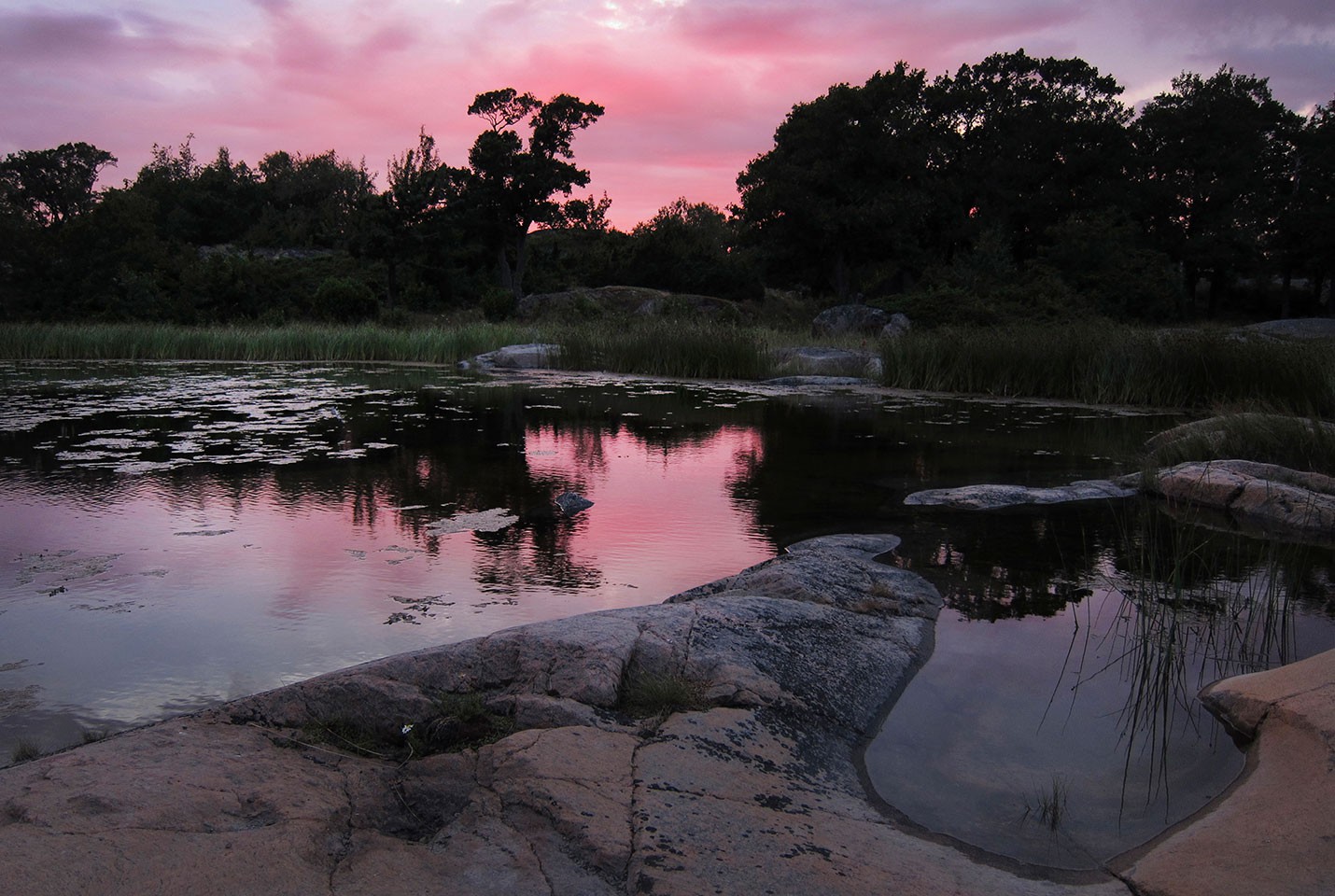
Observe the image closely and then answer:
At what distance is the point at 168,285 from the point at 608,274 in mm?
15752

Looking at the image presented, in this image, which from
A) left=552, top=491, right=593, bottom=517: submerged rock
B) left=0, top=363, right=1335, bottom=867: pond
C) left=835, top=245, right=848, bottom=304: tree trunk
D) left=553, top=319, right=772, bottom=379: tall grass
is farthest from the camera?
left=835, top=245, right=848, bottom=304: tree trunk

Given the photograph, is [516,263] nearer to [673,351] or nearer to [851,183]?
[851,183]

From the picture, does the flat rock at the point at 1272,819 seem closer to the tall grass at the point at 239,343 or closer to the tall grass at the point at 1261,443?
the tall grass at the point at 1261,443

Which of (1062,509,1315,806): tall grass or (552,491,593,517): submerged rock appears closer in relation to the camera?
(1062,509,1315,806): tall grass

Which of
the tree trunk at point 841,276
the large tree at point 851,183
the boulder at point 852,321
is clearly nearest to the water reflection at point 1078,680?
the boulder at point 852,321

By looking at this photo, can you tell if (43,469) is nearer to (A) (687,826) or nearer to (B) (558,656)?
(B) (558,656)

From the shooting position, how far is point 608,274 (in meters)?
37.0

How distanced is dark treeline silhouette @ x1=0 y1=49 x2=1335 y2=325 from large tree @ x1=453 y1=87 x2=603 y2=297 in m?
0.08

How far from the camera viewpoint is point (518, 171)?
1298 inches

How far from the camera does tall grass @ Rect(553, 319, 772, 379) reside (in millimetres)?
16484

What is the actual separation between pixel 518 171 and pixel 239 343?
15.4 m

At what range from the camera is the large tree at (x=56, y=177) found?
3675 centimetres

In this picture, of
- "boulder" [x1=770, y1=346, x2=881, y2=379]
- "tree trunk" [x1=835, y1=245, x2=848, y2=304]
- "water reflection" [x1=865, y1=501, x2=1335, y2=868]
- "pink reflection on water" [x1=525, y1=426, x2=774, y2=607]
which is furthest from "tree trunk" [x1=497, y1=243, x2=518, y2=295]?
"water reflection" [x1=865, y1=501, x2=1335, y2=868]

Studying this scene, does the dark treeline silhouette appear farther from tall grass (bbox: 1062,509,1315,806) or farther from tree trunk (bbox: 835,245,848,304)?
tall grass (bbox: 1062,509,1315,806)
